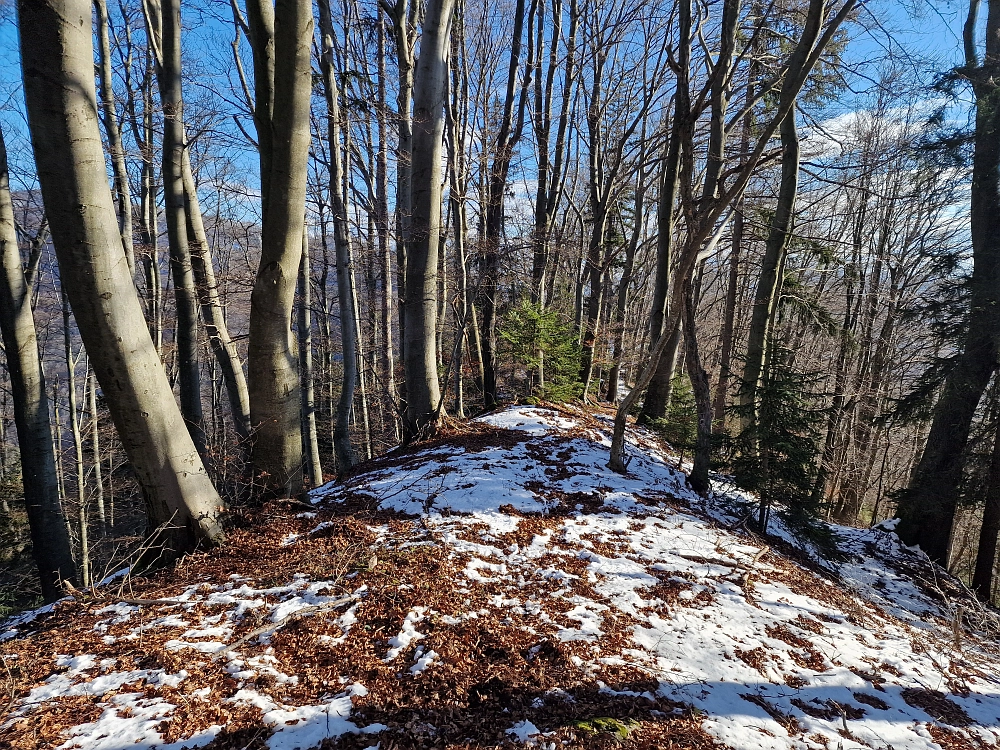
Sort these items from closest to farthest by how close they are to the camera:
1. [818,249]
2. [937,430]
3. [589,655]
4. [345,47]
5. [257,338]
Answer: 1. [589,655]
2. [257,338]
3. [937,430]
4. [818,249]
5. [345,47]

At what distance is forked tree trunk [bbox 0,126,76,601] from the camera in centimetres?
600

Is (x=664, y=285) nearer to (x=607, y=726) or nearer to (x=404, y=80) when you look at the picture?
(x=404, y=80)

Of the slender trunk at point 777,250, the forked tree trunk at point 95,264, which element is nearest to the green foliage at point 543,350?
the slender trunk at point 777,250

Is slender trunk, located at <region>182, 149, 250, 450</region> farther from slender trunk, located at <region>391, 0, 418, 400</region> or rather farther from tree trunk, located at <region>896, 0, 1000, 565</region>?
tree trunk, located at <region>896, 0, 1000, 565</region>

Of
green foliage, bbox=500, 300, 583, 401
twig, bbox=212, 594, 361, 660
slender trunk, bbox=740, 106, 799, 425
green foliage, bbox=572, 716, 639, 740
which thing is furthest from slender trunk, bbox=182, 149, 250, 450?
slender trunk, bbox=740, 106, 799, 425

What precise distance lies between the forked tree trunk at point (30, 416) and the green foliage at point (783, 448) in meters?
9.66

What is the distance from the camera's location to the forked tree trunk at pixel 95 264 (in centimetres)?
240

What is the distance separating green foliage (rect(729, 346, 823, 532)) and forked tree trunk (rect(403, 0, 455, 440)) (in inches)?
183

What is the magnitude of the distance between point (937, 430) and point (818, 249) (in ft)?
14.4

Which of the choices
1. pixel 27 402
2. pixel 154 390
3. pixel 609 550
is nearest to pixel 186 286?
pixel 27 402

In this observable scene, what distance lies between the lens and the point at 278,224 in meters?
3.64

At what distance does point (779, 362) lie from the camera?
6.20 metres

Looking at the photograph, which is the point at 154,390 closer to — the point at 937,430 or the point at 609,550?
the point at 609,550

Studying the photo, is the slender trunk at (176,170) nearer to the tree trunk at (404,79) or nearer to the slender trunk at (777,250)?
the tree trunk at (404,79)
